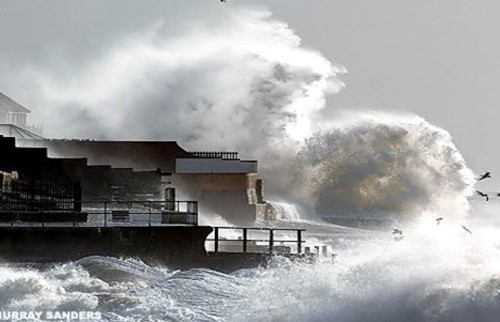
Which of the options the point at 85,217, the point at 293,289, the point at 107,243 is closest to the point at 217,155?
the point at 85,217

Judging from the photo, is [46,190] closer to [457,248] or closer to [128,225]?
[128,225]

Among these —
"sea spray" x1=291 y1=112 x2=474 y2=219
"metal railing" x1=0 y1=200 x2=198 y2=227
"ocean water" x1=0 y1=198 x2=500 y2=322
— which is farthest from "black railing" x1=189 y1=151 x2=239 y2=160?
"ocean water" x1=0 y1=198 x2=500 y2=322

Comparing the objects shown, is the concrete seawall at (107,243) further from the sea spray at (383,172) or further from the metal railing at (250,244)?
the sea spray at (383,172)

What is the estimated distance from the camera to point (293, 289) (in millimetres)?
30641

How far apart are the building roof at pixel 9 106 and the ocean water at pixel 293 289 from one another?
1948 inches

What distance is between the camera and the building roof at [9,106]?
85.9 meters

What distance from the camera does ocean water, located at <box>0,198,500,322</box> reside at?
27062mm

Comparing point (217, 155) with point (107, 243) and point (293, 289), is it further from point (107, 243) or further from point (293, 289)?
point (293, 289)

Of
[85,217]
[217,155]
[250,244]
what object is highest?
[217,155]

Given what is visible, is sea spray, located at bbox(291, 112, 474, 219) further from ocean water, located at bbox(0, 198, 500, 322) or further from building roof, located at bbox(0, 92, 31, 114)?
ocean water, located at bbox(0, 198, 500, 322)

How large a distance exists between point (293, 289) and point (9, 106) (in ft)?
189

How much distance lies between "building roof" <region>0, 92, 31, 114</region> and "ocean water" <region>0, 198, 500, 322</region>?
49.5 m

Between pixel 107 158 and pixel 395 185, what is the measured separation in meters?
20.2

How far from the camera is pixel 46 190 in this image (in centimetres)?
4438
